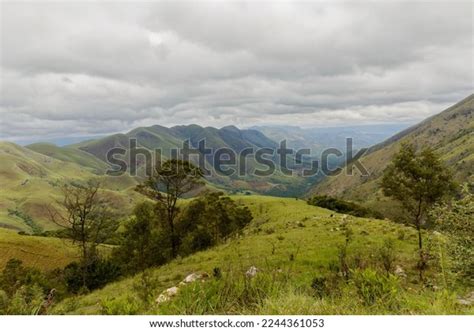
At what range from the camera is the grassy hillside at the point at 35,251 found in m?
75.0

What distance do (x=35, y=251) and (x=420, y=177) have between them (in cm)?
8729

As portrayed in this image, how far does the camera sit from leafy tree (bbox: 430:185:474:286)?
8.60 meters

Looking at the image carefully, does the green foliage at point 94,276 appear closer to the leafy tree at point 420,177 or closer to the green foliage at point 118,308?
the leafy tree at point 420,177

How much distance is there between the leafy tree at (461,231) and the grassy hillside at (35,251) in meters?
76.6

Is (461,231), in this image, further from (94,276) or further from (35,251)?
(35,251)

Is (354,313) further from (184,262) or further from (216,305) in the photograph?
(184,262)

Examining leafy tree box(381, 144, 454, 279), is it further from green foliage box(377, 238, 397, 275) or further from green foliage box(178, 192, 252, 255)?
green foliage box(178, 192, 252, 255)

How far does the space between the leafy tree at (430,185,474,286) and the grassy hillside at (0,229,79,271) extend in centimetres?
7662

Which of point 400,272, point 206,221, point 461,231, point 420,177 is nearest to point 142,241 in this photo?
point 206,221

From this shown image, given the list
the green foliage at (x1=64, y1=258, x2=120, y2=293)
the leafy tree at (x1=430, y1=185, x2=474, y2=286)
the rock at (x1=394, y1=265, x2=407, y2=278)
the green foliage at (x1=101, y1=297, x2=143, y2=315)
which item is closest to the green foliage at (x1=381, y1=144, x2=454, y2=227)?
the rock at (x1=394, y1=265, x2=407, y2=278)

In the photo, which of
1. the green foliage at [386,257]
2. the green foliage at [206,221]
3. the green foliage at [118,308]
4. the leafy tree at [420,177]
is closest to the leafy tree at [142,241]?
the green foliage at [206,221]
